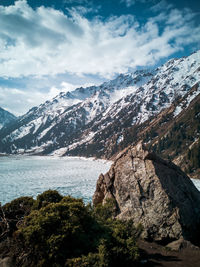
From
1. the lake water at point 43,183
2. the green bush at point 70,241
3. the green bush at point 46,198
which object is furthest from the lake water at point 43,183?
the green bush at point 70,241

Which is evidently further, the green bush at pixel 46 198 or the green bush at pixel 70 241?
the green bush at pixel 46 198

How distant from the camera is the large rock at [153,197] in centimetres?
1588

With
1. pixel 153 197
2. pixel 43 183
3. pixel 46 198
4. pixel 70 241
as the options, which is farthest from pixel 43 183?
pixel 70 241

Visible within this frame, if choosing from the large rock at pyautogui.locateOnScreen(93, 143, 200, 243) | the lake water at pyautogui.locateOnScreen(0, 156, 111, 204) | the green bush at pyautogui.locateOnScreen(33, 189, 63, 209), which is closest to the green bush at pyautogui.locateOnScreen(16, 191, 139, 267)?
the green bush at pyautogui.locateOnScreen(33, 189, 63, 209)

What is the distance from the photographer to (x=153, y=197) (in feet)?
56.2

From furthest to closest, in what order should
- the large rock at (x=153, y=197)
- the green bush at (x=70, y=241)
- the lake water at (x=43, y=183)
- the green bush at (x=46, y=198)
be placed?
1. the lake water at (x=43, y=183)
2. the green bush at (x=46, y=198)
3. the large rock at (x=153, y=197)
4. the green bush at (x=70, y=241)

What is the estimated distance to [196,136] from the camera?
18250 centimetres

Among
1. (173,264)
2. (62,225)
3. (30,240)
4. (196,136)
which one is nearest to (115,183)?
(173,264)

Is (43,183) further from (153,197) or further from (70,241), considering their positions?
(70,241)

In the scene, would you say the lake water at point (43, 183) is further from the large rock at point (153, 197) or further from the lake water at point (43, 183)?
the large rock at point (153, 197)

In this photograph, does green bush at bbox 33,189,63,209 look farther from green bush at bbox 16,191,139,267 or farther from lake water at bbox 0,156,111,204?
lake water at bbox 0,156,111,204

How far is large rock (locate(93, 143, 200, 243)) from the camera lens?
15.9 m

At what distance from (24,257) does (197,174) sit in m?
135

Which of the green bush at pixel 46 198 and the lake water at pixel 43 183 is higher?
the green bush at pixel 46 198
